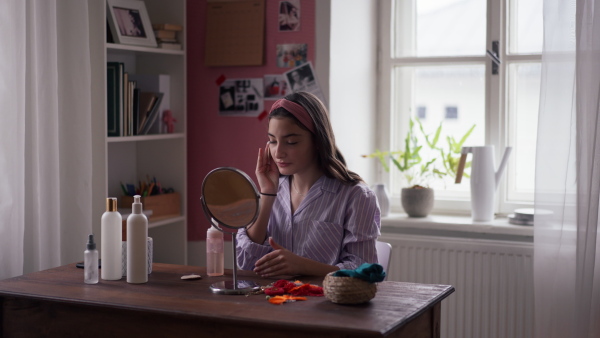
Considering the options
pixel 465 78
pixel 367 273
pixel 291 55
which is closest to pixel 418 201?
pixel 465 78

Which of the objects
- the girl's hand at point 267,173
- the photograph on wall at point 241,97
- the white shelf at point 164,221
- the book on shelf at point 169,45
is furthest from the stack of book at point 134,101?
the girl's hand at point 267,173

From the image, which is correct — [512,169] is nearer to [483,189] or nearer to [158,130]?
[483,189]

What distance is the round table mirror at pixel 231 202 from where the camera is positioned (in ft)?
6.72

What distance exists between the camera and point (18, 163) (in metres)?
2.61

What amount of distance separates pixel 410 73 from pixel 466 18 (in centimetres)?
36

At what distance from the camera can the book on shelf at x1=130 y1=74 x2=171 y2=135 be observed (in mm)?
3424

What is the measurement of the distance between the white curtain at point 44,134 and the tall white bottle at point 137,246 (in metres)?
0.66

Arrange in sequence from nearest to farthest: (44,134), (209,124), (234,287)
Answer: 1. (234,287)
2. (44,134)
3. (209,124)

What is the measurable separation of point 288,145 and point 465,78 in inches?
57.3

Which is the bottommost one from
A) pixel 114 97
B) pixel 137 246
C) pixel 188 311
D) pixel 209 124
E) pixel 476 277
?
pixel 476 277

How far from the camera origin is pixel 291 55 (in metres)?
3.39

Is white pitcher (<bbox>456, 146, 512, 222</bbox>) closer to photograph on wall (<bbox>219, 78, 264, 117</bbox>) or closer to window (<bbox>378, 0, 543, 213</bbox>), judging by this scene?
window (<bbox>378, 0, 543, 213</bbox>)

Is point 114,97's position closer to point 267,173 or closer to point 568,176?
point 267,173

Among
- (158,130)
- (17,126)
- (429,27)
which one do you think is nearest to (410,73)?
(429,27)
